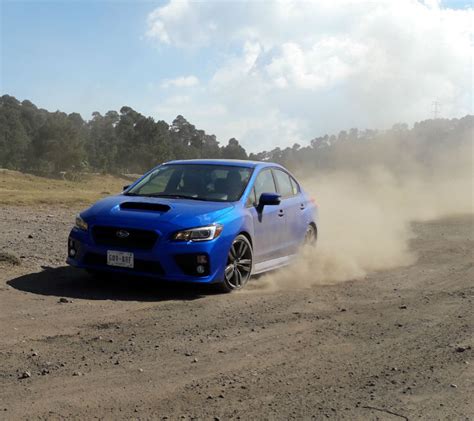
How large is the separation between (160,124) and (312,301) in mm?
59593

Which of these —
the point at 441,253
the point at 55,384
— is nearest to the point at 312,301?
the point at 55,384

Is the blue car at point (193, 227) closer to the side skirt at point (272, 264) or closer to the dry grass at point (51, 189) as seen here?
the side skirt at point (272, 264)

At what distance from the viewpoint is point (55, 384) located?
3.94m

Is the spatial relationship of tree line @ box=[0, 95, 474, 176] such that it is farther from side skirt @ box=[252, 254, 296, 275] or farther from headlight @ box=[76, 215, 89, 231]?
headlight @ box=[76, 215, 89, 231]

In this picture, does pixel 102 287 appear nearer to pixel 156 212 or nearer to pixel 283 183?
pixel 156 212

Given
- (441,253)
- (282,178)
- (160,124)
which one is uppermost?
→ (160,124)

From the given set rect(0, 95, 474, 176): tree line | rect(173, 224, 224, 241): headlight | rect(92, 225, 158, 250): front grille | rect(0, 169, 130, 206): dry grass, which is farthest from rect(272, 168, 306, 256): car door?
rect(0, 95, 474, 176): tree line

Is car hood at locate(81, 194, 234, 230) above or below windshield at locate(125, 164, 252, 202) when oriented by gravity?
below

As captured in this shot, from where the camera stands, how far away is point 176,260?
6.56 metres

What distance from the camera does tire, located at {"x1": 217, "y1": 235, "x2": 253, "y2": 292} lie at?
6957 mm

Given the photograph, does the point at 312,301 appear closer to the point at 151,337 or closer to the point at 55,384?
the point at 151,337

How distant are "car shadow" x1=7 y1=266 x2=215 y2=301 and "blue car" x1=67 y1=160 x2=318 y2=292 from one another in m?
0.23

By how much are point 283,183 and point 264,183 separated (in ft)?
2.45

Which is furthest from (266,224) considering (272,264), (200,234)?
(200,234)
